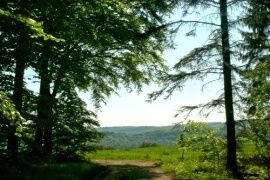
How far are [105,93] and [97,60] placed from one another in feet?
13.3

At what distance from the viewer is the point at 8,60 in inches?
658

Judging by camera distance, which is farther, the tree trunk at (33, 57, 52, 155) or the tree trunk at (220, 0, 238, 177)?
the tree trunk at (220, 0, 238, 177)

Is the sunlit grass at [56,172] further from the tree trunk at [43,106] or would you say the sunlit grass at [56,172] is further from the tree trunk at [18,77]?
the tree trunk at [18,77]

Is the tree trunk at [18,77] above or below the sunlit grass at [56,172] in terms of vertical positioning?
above

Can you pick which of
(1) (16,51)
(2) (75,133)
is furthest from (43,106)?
(2) (75,133)

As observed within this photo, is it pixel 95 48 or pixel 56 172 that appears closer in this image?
pixel 56 172

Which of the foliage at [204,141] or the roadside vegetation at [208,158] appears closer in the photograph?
the roadside vegetation at [208,158]

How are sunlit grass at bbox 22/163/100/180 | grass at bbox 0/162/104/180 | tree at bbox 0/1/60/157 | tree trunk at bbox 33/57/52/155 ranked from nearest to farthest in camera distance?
grass at bbox 0/162/104/180, tree at bbox 0/1/60/157, sunlit grass at bbox 22/163/100/180, tree trunk at bbox 33/57/52/155

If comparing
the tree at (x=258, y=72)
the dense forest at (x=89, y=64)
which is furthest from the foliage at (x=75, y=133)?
the tree at (x=258, y=72)

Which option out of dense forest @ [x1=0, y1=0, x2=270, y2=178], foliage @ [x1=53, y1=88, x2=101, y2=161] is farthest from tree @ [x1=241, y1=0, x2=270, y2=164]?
foliage @ [x1=53, y1=88, x2=101, y2=161]

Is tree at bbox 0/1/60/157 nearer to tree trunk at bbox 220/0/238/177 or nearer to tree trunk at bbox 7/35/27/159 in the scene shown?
tree trunk at bbox 7/35/27/159

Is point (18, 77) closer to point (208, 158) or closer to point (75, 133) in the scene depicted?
point (75, 133)

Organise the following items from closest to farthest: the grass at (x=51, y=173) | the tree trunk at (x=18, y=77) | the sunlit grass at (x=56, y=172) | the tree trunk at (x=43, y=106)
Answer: the grass at (x=51, y=173), the sunlit grass at (x=56, y=172), the tree trunk at (x=18, y=77), the tree trunk at (x=43, y=106)

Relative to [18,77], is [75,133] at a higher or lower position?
lower
